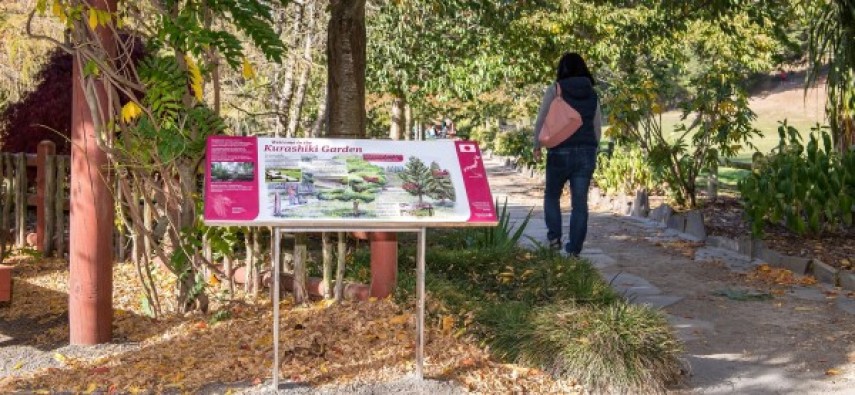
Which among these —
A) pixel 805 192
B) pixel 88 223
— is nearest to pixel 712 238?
pixel 805 192

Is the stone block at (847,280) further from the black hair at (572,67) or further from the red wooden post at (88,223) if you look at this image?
the red wooden post at (88,223)

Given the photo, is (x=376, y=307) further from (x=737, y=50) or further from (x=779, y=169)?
(x=737, y=50)

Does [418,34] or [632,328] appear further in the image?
[418,34]

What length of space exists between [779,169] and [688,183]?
105 inches

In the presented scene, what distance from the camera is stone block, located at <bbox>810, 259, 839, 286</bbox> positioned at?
8422 millimetres

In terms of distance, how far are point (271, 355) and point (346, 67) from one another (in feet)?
8.46

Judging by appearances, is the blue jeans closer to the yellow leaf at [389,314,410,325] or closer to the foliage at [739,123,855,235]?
the foliage at [739,123,855,235]

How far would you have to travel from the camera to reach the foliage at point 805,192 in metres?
9.61

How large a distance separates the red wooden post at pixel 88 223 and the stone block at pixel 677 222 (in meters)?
7.61

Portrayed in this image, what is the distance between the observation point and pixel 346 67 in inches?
282

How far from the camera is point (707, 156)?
1301cm

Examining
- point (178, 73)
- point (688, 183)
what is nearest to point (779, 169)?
point (688, 183)

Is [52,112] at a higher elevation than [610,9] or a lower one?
lower

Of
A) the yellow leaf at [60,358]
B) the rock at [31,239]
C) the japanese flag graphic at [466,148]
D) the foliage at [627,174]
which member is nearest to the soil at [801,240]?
the foliage at [627,174]
